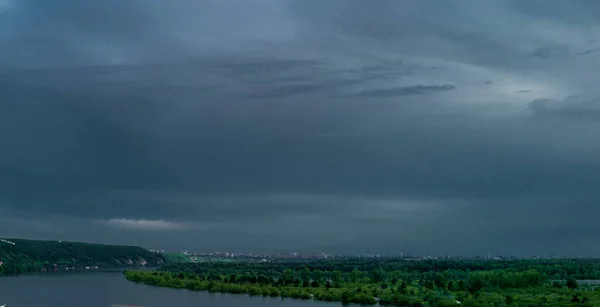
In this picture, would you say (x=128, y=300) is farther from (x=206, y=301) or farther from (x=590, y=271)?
(x=590, y=271)

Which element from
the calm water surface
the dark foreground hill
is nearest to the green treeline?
the calm water surface

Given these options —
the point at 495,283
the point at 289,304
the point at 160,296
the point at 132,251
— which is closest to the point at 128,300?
the point at 160,296

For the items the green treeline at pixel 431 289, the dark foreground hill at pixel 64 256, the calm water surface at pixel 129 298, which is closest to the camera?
the green treeline at pixel 431 289

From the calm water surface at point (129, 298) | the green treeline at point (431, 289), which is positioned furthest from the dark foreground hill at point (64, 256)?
the green treeline at point (431, 289)

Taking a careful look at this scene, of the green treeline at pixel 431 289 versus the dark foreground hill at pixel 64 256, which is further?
the dark foreground hill at pixel 64 256

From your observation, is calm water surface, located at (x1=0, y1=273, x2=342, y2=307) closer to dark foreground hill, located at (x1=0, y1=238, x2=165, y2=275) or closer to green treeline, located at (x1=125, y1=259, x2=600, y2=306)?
green treeline, located at (x1=125, y1=259, x2=600, y2=306)

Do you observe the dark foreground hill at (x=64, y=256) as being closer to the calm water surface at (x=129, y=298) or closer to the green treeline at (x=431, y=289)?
the calm water surface at (x=129, y=298)

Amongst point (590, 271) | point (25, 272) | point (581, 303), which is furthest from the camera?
point (25, 272)

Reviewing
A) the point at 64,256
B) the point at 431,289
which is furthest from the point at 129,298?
the point at 64,256

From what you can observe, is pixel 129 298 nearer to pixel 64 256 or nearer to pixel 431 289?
pixel 431 289
